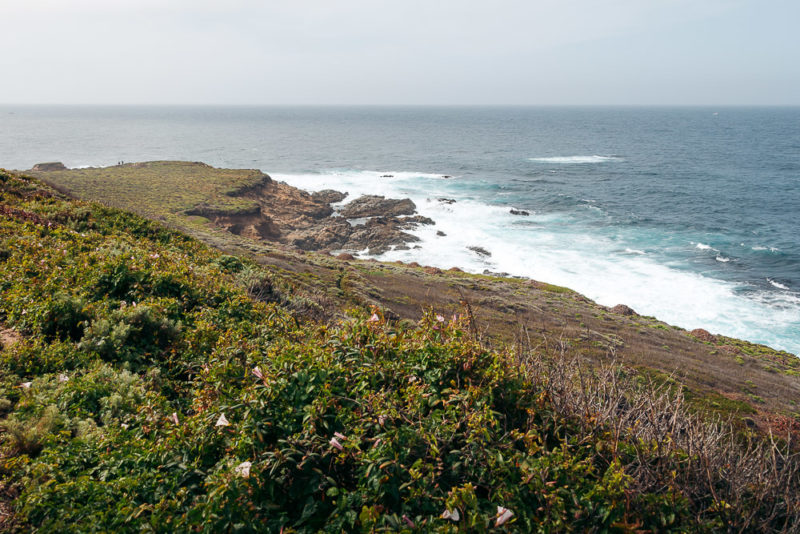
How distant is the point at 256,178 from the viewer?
53.2m

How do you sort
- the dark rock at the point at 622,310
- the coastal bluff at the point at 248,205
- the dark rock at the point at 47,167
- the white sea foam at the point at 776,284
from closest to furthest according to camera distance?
1. the dark rock at the point at 622,310
2. the white sea foam at the point at 776,284
3. the coastal bluff at the point at 248,205
4. the dark rock at the point at 47,167

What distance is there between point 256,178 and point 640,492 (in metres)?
55.7

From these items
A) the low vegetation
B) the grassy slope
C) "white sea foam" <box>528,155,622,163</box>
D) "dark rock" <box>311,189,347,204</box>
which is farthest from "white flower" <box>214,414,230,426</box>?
"white sea foam" <box>528,155,622,163</box>

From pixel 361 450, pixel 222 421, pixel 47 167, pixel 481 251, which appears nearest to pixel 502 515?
pixel 361 450

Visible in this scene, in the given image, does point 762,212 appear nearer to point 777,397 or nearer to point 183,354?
point 777,397

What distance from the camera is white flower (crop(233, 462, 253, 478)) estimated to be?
316cm

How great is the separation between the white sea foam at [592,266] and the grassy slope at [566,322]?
14.8 feet

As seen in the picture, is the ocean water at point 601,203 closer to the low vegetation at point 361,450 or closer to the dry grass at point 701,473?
the dry grass at point 701,473

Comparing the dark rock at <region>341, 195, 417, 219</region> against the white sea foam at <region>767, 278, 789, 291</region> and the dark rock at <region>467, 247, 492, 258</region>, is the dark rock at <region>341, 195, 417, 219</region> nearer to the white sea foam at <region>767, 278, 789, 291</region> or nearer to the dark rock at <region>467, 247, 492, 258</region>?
the dark rock at <region>467, 247, 492, 258</region>

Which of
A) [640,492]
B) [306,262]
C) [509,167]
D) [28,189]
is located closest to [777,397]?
[640,492]

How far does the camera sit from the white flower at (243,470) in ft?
10.4

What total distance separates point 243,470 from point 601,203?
6104 cm

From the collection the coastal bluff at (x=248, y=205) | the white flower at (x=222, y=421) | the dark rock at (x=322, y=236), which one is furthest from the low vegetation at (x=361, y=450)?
the dark rock at (x=322, y=236)

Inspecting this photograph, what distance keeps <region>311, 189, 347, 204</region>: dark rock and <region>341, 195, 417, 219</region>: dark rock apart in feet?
11.0
